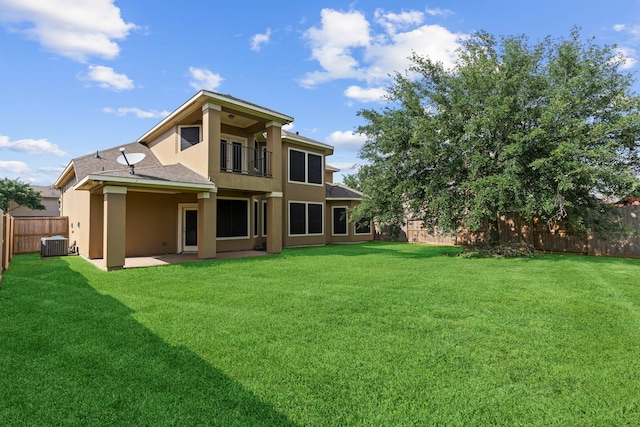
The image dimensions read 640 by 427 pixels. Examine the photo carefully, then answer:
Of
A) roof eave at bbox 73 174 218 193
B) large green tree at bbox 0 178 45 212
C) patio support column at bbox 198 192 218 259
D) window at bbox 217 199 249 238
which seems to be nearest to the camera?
roof eave at bbox 73 174 218 193

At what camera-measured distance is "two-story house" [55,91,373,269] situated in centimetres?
1001

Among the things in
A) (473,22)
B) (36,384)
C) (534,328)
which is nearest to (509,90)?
(473,22)

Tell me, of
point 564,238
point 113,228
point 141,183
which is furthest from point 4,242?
point 564,238

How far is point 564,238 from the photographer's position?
516 inches

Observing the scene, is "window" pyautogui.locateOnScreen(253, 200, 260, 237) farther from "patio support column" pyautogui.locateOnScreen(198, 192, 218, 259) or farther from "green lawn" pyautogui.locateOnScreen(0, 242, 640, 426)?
"green lawn" pyautogui.locateOnScreen(0, 242, 640, 426)

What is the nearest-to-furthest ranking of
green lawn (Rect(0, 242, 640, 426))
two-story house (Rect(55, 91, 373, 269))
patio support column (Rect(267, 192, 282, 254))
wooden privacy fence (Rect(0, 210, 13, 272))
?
green lawn (Rect(0, 242, 640, 426)) → wooden privacy fence (Rect(0, 210, 13, 272)) → two-story house (Rect(55, 91, 373, 269)) → patio support column (Rect(267, 192, 282, 254))

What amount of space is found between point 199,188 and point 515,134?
1040 cm

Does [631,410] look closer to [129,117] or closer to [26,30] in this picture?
[26,30]

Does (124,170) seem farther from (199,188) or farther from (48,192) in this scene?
(48,192)

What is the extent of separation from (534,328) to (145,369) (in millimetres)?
4553

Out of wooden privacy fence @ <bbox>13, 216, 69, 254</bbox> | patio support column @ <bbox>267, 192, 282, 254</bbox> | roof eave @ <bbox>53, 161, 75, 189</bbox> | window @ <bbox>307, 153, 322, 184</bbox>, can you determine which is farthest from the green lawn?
window @ <bbox>307, 153, 322, 184</bbox>

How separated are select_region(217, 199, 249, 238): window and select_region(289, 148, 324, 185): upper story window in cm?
302

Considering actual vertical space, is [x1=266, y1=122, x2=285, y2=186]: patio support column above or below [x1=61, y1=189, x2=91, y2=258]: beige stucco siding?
above

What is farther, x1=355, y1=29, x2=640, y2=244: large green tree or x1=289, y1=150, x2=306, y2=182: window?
x1=289, y1=150, x2=306, y2=182: window
